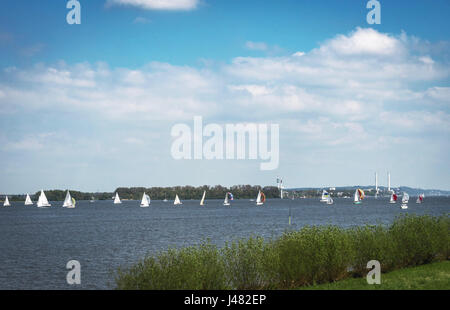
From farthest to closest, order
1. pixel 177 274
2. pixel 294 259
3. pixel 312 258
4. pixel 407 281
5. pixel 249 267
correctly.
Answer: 1. pixel 312 258
2. pixel 294 259
3. pixel 249 267
4. pixel 407 281
5. pixel 177 274

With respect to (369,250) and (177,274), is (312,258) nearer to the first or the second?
(369,250)

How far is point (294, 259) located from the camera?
21516mm

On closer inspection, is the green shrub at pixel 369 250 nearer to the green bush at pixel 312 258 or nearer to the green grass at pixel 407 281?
the green grass at pixel 407 281

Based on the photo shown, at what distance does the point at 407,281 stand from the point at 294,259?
490 centimetres

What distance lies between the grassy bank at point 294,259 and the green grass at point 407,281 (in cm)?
92

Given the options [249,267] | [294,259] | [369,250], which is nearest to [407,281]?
[369,250]

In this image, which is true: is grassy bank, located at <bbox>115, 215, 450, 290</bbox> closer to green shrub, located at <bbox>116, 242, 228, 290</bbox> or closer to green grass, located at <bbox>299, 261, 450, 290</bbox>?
green shrub, located at <bbox>116, 242, 228, 290</bbox>

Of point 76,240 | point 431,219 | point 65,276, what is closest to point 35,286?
point 65,276

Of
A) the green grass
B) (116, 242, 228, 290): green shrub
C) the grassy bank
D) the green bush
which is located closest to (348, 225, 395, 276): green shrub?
the grassy bank

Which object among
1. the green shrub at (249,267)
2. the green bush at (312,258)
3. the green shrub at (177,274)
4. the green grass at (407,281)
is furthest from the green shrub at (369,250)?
the green shrub at (177,274)

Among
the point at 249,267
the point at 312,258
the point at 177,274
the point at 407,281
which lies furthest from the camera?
the point at 312,258

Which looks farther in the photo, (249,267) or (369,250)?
(369,250)

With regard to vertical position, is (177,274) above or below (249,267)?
above
